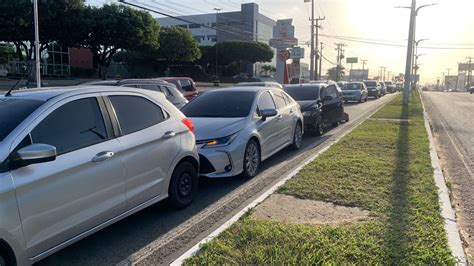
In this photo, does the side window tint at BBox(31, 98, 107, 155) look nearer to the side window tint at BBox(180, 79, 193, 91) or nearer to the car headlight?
the car headlight

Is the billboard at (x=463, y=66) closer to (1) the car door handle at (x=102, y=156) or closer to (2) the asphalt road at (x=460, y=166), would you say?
(2) the asphalt road at (x=460, y=166)

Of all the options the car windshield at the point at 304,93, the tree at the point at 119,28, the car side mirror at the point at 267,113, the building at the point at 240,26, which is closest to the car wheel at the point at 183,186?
the car side mirror at the point at 267,113

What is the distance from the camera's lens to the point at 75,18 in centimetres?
3900

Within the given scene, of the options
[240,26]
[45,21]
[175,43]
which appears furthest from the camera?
[240,26]

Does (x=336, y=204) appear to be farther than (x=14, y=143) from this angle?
Yes

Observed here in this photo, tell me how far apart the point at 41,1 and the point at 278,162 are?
1338 inches

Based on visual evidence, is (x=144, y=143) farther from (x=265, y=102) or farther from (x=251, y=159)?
(x=265, y=102)

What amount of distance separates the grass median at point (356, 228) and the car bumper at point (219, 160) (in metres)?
0.92

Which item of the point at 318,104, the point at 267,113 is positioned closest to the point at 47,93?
the point at 267,113

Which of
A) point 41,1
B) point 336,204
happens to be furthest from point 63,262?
point 41,1

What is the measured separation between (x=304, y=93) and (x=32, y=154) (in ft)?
35.3

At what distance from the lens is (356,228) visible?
4668 millimetres

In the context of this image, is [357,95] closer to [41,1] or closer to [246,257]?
[41,1]

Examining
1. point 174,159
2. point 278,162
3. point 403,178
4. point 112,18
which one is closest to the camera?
point 174,159
